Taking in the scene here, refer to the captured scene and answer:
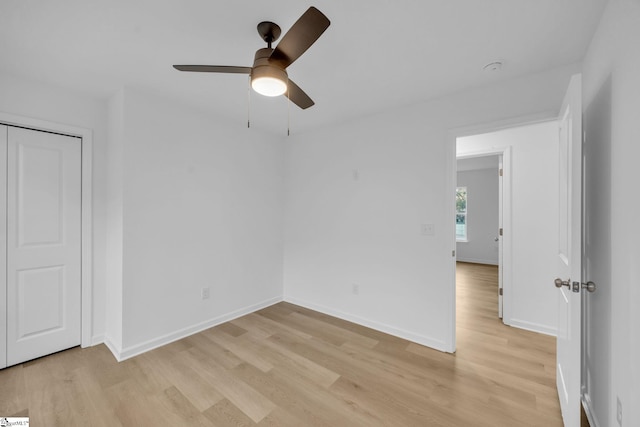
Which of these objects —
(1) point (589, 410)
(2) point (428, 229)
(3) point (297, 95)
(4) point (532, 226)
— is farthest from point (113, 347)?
(4) point (532, 226)

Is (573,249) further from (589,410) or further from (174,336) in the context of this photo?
(174,336)

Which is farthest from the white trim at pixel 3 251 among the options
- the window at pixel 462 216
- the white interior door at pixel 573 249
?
the window at pixel 462 216

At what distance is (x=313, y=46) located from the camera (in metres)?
1.83

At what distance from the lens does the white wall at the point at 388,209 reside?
100 inches

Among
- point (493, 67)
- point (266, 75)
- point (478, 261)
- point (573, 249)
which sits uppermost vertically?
point (493, 67)

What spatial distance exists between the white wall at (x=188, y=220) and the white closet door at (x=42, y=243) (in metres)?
0.49

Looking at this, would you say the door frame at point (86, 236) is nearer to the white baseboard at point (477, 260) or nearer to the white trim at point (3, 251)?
the white trim at point (3, 251)

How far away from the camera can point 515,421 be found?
174 centimetres

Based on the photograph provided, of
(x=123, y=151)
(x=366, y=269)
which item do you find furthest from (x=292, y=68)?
(x=366, y=269)

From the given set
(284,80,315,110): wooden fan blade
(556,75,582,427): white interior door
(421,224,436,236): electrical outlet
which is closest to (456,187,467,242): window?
(421,224,436,236): electrical outlet

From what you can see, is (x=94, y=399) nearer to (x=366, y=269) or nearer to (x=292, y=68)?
(x=366, y=269)

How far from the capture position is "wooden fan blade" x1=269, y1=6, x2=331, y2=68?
45.0 inches

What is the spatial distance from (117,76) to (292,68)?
1.46 metres

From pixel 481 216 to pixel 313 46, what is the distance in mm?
6878
